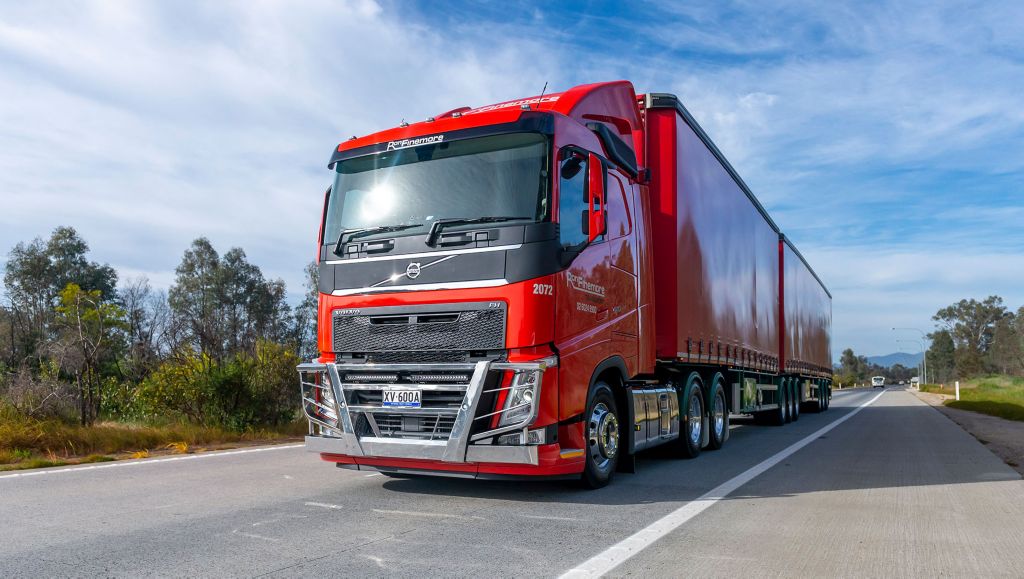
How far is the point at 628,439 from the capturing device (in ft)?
24.7

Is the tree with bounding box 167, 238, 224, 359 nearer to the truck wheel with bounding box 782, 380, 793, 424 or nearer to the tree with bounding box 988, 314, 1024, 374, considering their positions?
the truck wheel with bounding box 782, 380, 793, 424

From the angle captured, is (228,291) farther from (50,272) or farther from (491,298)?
(491,298)

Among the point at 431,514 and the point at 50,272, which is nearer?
the point at 431,514

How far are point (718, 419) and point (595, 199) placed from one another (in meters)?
5.66

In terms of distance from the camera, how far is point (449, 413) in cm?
605

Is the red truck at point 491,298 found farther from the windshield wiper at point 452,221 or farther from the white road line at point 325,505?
the white road line at point 325,505

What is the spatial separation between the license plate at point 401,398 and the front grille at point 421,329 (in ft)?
1.06

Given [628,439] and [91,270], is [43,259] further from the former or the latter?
[628,439]

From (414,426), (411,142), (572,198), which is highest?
(411,142)

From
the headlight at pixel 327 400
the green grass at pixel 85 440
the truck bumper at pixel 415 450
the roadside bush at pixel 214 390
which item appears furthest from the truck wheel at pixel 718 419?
the roadside bush at pixel 214 390

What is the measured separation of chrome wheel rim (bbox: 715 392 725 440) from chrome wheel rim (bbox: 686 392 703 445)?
674 mm

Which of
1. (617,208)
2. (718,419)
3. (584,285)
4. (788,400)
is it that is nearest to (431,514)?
(584,285)

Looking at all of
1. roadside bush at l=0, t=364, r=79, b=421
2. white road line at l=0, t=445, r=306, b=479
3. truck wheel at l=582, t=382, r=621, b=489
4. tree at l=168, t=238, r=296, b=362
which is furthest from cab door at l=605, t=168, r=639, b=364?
tree at l=168, t=238, r=296, b=362

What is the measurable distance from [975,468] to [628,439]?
4990 mm
